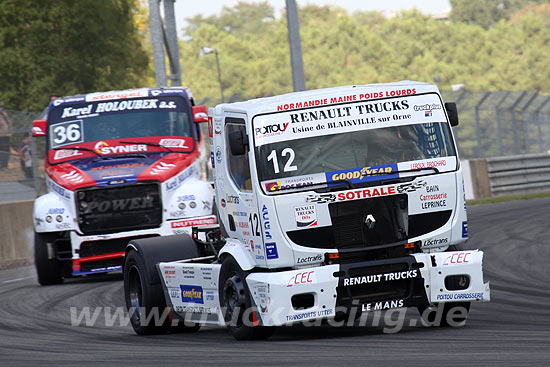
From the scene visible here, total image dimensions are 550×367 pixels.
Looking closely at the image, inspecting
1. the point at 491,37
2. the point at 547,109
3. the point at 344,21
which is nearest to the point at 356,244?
the point at 547,109

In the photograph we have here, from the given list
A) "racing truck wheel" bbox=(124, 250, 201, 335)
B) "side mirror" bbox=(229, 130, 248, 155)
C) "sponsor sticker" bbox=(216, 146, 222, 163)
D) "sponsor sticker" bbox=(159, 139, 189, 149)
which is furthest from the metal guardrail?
"side mirror" bbox=(229, 130, 248, 155)

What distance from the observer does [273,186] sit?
8617mm

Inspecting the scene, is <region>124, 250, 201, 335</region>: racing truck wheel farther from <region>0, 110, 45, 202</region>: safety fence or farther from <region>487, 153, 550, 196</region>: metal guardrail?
<region>487, 153, 550, 196</region>: metal guardrail

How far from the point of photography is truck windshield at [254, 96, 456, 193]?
8711 mm

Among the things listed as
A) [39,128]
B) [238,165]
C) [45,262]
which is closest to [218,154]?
[238,165]

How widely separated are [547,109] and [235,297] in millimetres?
24096

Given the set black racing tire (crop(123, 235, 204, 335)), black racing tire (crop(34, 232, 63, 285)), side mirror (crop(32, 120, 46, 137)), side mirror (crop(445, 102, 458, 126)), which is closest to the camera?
side mirror (crop(445, 102, 458, 126))

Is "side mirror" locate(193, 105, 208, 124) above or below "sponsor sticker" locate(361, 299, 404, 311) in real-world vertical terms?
above

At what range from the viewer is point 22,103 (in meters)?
43.2

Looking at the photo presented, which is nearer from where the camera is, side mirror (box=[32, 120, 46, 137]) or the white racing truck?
the white racing truck

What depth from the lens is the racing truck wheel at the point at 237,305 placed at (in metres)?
8.76

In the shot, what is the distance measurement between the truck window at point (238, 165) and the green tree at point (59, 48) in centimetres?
3285

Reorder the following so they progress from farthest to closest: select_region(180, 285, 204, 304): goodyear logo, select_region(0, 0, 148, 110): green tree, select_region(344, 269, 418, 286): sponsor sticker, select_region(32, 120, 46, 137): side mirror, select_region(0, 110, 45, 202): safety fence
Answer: select_region(0, 0, 148, 110): green tree, select_region(0, 110, 45, 202): safety fence, select_region(32, 120, 46, 137): side mirror, select_region(180, 285, 204, 304): goodyear logo, select_region(344, 269, 418, 286): sponsor sticker

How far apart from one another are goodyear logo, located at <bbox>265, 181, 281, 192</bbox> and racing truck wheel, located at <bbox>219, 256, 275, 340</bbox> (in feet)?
2.38
